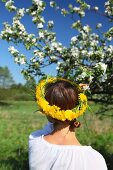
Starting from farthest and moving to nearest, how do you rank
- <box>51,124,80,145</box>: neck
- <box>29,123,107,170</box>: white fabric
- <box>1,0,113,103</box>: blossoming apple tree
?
<box>1,0,113,103</box>: blossoming apple tree < <box>51,124,80,145</box>: neck < <box>29,123,107,170</box>: white fabric

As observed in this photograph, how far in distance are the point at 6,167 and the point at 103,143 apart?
203 inches

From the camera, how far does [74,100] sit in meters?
2.95

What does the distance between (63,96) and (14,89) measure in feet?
172

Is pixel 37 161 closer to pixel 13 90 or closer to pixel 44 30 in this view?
pixel 44 30

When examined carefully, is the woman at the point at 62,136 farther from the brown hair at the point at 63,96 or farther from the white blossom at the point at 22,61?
the white blossom at the point at 22,61

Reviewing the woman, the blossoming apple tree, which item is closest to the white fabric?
the woman

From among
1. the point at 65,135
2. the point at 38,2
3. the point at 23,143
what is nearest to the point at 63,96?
the point at 65,135

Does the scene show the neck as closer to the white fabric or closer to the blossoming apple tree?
the white fabric

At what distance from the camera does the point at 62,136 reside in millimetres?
3010

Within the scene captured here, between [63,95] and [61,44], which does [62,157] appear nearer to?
[63,95]

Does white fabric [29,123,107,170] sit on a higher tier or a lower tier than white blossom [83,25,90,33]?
A: lower

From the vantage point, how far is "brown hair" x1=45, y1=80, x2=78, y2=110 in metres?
2.93

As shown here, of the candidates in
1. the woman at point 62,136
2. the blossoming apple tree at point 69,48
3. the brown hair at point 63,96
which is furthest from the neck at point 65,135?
the blossoming apple tree at point 69,48

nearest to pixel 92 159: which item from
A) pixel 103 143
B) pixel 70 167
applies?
pixel 70 167
